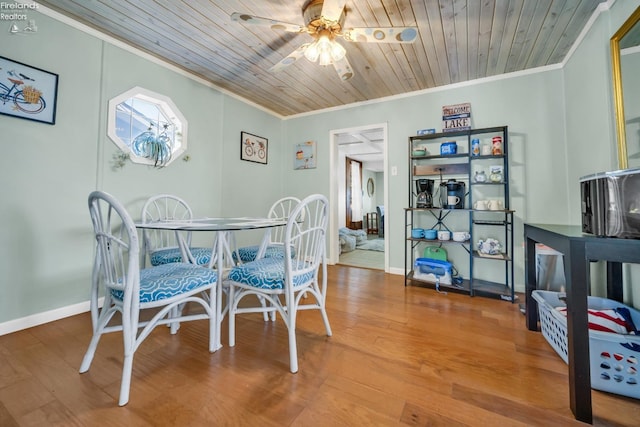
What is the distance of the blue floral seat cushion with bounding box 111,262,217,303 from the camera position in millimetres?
1151

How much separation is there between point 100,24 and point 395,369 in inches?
129

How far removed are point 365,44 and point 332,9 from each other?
2.50 ft

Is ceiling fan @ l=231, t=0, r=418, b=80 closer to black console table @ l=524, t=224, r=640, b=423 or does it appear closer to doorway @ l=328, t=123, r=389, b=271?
black console table @ l=524, t=224, r=640, b=423

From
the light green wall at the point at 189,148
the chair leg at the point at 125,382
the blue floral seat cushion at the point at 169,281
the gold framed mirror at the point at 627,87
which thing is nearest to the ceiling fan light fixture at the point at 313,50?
the light green wall at the point at 189,148

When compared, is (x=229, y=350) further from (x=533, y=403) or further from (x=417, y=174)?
→ (x=417, y=174)

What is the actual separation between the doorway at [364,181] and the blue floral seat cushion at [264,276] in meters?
1.97

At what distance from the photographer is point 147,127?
7.83 feet

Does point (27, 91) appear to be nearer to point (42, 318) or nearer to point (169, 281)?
point (42, 318)

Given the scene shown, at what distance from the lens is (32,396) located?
109 cm

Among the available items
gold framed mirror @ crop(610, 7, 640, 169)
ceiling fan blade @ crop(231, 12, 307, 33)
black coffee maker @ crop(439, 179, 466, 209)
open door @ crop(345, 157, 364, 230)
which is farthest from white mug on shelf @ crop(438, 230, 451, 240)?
open door @ crop(345, 157, 364, 230)

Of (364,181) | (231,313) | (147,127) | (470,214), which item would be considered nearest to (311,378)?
(231,313)

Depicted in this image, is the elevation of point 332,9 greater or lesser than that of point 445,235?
greater

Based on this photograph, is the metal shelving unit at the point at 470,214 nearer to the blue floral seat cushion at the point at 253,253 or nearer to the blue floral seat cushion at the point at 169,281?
the blue floral seat cushion at the point at 253,253

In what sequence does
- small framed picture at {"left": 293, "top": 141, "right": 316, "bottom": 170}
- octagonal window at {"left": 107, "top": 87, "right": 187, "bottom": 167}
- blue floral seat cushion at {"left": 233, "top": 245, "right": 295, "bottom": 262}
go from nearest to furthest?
1. blue floral seat cushion at {"left": 233, "top": 245, "right": 295, "bottom": 262}
2. octagonal window at {"left": 107, "top": 87, "right": 187, "bottom": 167}
3. small framed picture at {"left": 293, "top": 141, "right": 316, "bottom": 170}
